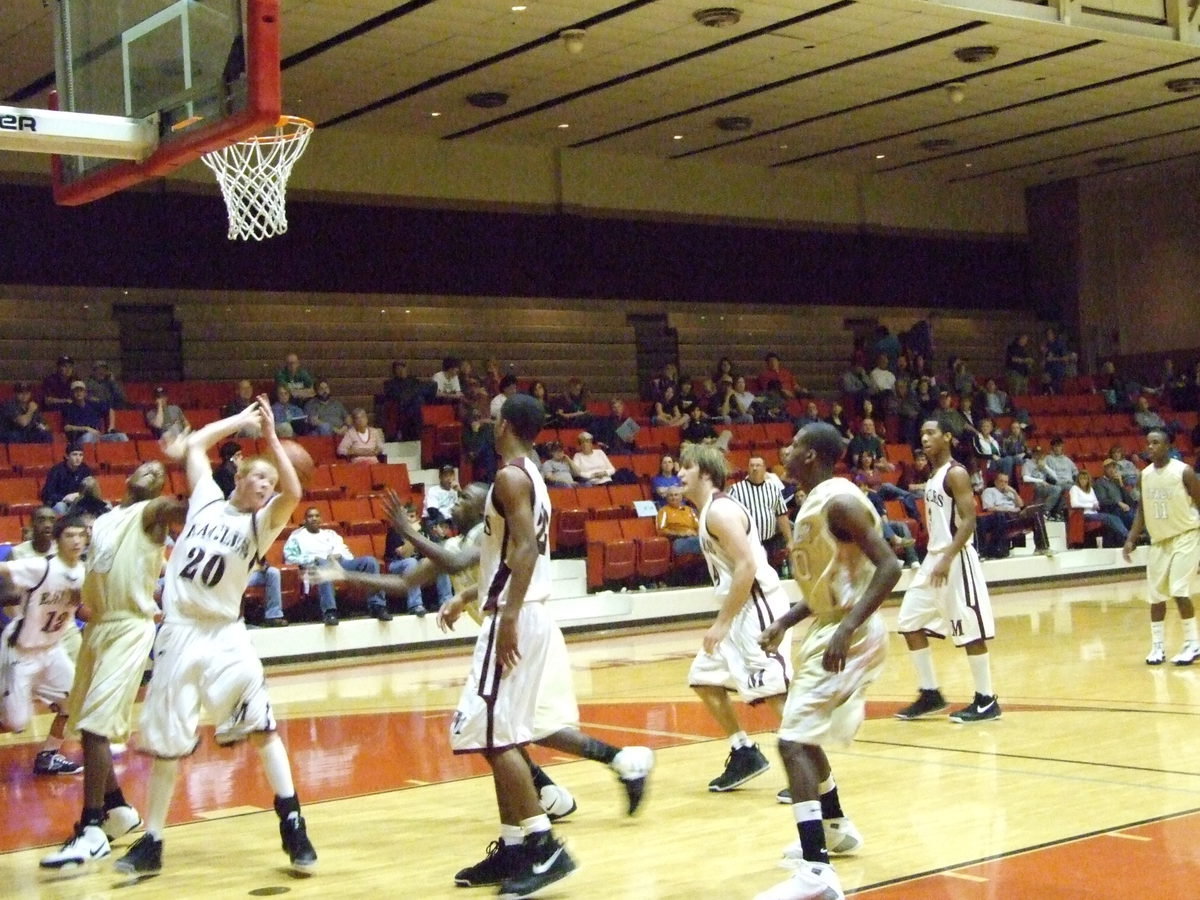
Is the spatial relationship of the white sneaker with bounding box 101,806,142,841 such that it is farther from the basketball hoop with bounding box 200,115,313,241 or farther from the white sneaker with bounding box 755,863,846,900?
the basketball hoop with bounding box 200,115,313,241

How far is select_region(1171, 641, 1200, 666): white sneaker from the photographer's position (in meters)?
10.8

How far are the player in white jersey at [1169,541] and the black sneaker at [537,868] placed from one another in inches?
272

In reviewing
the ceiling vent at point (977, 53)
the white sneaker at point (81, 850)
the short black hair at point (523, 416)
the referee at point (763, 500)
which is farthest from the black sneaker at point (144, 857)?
the ceiling vent at point (977, 53)

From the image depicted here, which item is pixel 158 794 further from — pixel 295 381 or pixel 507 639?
pixel 295 381

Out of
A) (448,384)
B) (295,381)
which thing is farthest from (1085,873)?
(448,384)

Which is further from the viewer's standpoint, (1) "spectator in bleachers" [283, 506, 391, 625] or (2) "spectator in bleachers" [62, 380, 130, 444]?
(2) "spectator in bleachers" [62, 380, 130, 444]

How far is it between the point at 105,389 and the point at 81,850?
11.8 metres

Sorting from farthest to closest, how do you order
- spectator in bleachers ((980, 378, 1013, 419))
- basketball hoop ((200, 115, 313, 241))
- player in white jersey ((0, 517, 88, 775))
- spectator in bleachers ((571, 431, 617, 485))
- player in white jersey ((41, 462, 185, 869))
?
spectator in bleachers ((980, 378, 1013, 419)) → spectator in bleachers ((571, 431, 617, 485)) → basketball hoop ((200, 115, 313, 241)) → player in white jersey ((0, 517, 88, 775)) → player in white jersey ((41, 462, 185, 869))

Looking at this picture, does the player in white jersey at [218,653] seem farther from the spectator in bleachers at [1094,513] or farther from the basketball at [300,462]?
the spectator in bleachers at [1094,513]

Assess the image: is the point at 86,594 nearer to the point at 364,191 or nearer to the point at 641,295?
the point at 364,191

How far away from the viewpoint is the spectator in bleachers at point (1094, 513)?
66.7ft

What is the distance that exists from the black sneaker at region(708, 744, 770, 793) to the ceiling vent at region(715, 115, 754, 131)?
15.5 meters

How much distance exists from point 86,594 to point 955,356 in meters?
22.3

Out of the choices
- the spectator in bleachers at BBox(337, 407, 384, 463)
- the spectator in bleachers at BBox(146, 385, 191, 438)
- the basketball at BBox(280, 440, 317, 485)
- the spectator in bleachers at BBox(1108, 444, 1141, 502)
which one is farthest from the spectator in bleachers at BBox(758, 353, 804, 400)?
the basketball at BBox(280, 440, 317, 485)
